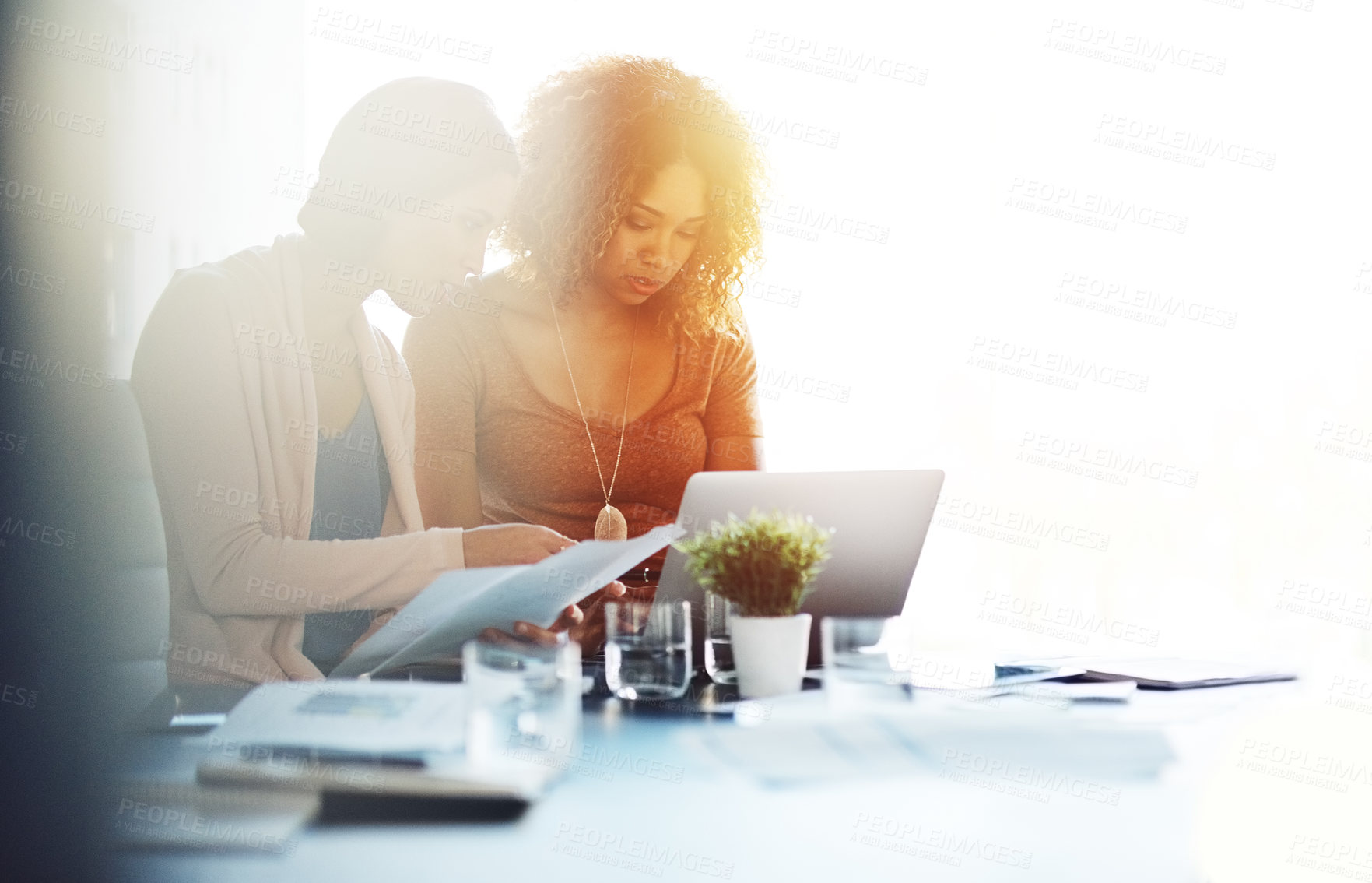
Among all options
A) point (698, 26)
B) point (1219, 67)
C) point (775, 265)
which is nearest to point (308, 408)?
point (775, 265)

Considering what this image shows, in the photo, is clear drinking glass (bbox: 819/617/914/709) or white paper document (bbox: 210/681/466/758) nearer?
white paper document (bbox: 210/681/466/758)

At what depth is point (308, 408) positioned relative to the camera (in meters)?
1.76

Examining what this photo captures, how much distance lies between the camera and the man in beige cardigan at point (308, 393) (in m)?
1.47

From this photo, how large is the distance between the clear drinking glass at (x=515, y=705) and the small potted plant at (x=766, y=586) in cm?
32

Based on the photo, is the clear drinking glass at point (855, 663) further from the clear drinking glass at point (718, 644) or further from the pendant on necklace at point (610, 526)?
the pendant on necklace at point (610, 526)

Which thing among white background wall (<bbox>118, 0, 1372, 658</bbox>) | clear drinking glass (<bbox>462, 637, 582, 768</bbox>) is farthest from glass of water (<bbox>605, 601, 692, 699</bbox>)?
white background wall (<bbox>118, 0, 1372, 658</bbox>)

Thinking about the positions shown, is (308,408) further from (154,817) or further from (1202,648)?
(1202,648)

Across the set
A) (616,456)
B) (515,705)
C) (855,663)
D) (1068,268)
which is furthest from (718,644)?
(1068,268)

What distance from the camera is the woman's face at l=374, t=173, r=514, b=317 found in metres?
1.73

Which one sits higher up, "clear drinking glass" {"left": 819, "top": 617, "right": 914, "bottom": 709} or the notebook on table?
"clear drinking glass" {"left": 819, "top": 617, "right": 914, "bottom": 709}

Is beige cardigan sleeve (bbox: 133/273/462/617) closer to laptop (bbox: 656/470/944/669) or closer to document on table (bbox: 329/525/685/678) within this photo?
document on table (bbox: 329/525/685/678)

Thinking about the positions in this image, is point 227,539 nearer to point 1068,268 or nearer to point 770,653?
point 770,653

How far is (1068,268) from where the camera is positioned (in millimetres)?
3633

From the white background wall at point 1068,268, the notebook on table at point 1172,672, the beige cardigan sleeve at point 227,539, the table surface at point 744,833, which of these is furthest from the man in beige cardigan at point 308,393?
the white background wall at point 1068,268
